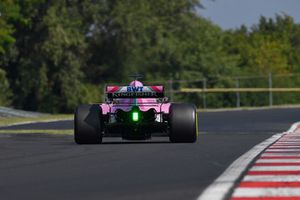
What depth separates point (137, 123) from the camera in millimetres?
21531

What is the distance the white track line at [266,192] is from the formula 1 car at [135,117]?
10577mm

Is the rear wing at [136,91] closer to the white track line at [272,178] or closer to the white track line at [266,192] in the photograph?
the white track line at [272,178]

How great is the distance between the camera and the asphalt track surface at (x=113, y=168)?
1078 centimetres

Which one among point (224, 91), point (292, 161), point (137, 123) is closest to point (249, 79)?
point (224, 91)

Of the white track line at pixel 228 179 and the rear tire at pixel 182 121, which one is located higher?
the rear tire at pixel 182 121

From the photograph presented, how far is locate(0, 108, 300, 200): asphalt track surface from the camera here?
10.8m

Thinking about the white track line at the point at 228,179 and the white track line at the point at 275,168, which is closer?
the white track line at the point at 228,179

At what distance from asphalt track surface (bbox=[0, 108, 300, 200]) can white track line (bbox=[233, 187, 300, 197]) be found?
44cm

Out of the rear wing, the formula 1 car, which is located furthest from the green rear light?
the rear wing

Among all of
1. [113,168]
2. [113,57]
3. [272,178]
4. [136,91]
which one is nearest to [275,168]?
[272,178]

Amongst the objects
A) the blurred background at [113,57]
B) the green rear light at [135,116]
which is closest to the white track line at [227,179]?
the green rear light at [135,116]

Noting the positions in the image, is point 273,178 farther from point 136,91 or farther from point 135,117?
point 136,91

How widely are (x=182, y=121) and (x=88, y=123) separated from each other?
1922 mm

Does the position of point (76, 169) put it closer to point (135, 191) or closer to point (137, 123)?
point (135, 191)
